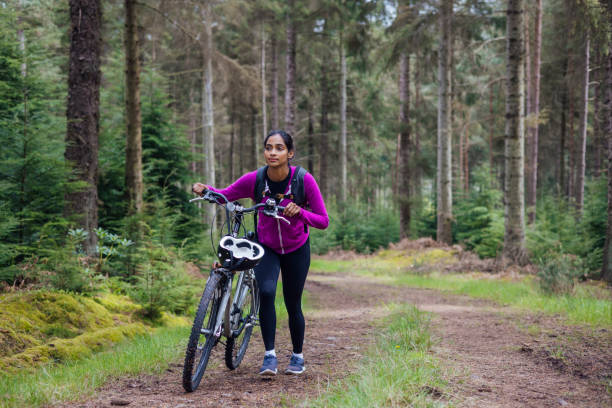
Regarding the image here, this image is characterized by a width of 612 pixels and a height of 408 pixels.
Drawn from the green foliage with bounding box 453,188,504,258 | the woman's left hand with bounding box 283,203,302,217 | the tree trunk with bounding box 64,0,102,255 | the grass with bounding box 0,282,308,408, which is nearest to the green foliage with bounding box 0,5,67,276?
the tree trunk with bounding box 64,0,102,255

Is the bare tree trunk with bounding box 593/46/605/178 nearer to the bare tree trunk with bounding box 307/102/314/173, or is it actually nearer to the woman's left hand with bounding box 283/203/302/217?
the bare tree trunk with bounding box 307/102/314/173

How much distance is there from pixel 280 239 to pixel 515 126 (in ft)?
31.4

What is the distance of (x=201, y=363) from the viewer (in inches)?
146

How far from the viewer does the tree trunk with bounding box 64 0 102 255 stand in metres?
7.72

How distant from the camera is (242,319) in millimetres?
4410

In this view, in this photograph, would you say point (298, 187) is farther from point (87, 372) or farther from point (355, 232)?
point (355, 232)

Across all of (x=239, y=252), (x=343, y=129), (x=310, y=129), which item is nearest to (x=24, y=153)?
(x=239, y=252)

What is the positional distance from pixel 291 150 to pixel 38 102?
16.7 feet

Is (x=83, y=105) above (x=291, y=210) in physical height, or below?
above

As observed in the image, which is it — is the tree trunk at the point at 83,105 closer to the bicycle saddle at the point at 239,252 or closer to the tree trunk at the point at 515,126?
the bicycle saddle at the point at 239,252

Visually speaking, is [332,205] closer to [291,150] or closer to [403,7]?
[403,7]

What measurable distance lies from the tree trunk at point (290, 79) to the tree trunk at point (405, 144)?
5.19 m

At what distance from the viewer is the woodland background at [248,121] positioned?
23.1 feet

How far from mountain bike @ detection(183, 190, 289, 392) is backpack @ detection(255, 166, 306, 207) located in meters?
0.31
